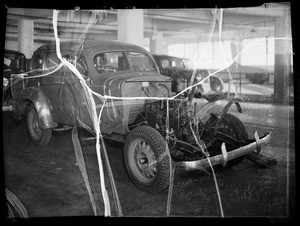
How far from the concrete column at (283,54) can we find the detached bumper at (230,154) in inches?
15.6

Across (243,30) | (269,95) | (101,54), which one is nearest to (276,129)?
(269,95)

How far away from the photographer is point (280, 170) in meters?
2.59

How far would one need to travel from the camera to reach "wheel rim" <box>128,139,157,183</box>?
8.04 ft

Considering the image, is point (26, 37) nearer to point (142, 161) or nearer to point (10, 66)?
point (10, 66)

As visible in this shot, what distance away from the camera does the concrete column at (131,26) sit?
8.25 ft

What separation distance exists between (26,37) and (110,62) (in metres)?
0.80

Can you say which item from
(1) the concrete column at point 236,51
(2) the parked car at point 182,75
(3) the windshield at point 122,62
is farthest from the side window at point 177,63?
(1) the concrete column at point 236,51

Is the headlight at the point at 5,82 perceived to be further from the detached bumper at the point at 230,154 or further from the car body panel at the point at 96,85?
the detached bumper at the point at 230,154

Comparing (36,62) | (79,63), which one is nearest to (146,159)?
(79,63)

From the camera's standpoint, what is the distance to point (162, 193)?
8.00 ft

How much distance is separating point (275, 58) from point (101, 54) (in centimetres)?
161
